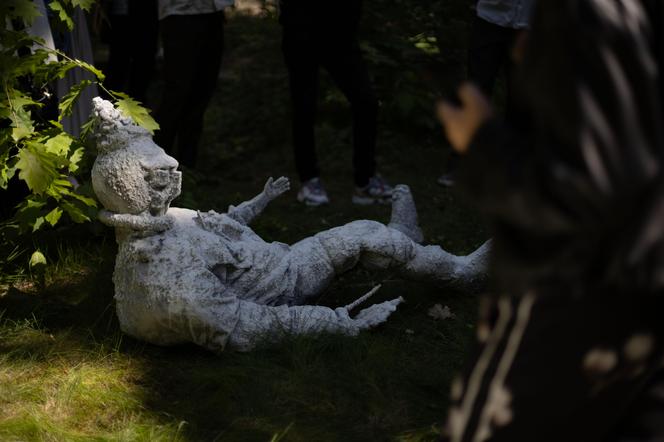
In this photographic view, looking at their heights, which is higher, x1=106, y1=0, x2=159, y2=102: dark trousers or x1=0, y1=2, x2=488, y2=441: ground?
x1=106, y1=0, x2=159, y2=102: dark trousers

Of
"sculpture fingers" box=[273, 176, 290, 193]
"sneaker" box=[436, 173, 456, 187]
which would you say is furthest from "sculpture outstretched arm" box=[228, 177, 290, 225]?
"sneaker" box=[436, 173, 456, 187]

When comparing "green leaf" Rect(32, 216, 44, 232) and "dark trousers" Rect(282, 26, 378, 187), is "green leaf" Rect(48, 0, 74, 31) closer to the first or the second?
"green leaf" Rect(32, 216, 44, 232)

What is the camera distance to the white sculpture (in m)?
3.42

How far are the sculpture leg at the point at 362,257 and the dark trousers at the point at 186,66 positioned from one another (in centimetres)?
186

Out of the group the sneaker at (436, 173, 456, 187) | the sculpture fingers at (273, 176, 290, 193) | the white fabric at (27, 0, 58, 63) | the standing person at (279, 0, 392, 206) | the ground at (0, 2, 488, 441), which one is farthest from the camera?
the sneaker at (436, 173, 456, 187)

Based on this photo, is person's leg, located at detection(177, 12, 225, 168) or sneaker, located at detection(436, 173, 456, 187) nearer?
person's leg, located at detection(177, 12, 225, 168)

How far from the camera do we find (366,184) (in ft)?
19.5

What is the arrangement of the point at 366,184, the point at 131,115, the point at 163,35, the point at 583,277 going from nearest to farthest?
the point at 583,277 → the point at 131,115 → the point at 163,35 → the point at 366,184

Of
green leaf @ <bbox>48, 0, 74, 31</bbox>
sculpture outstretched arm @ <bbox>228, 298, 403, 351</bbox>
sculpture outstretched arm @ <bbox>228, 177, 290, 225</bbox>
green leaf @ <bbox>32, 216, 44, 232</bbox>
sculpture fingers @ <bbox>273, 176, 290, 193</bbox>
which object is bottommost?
sculpture outstretched arm @ <bbox>228, 298, 403, 351</bbox>

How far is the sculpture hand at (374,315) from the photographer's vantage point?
146 inches

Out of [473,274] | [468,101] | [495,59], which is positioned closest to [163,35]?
[495,59]

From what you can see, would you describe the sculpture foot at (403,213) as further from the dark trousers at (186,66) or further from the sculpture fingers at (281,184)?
the dark trousers at (186,66)

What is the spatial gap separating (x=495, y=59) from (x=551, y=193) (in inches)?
170

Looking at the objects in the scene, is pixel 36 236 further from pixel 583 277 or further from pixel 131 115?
pixel 583 277
